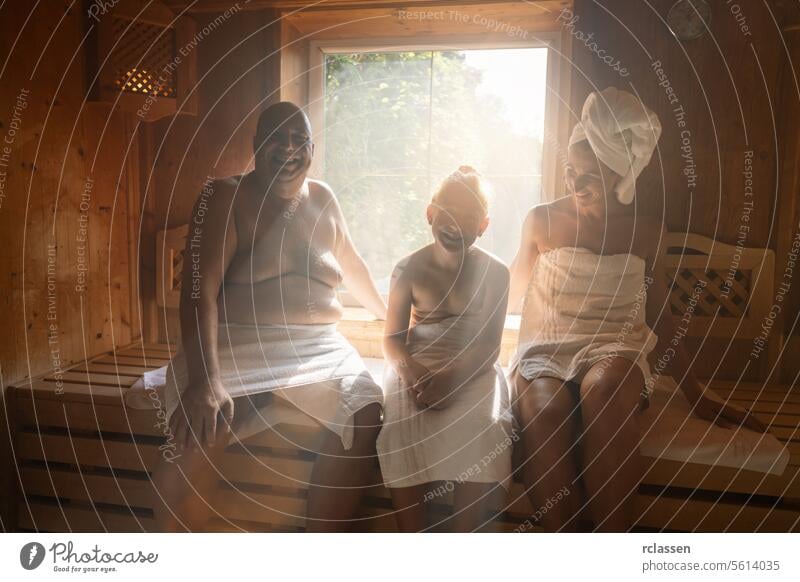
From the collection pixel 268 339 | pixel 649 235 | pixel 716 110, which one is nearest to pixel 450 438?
pixel 268 339

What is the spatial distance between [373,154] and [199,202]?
0.29 m

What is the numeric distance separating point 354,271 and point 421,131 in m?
0.25

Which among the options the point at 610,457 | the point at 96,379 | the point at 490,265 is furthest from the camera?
the point at 96,379

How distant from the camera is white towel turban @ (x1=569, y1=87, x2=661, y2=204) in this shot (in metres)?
0.96

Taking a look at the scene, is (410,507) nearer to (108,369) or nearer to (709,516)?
(709,516)

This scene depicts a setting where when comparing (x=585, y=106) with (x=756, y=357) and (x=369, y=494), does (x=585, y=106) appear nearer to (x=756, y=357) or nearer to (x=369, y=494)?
(x=756, y=357)

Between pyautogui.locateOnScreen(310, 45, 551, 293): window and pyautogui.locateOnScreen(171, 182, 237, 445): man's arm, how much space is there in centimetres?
19

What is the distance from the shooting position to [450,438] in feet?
3.02

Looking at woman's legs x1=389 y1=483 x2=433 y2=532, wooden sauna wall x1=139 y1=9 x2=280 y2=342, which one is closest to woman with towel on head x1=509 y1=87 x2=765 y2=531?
woman's legs x1=389 y1=483 x2=433 y2=532

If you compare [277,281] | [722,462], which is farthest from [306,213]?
[722,462]

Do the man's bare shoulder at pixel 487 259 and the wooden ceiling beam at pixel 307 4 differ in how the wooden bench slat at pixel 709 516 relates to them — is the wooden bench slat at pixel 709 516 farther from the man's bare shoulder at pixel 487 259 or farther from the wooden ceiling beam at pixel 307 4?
the wooden ceiling beam at pixel 307 4

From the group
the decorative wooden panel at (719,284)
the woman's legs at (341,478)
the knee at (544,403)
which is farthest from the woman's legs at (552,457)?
the decorative wooden panel at (719,284)

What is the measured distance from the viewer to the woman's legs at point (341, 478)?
3.04 ft

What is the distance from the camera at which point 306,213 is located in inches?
40.1
